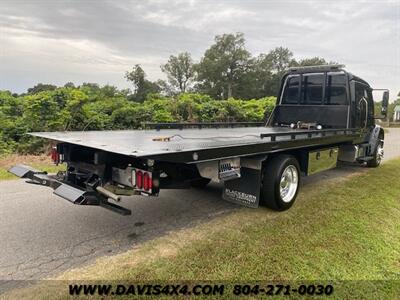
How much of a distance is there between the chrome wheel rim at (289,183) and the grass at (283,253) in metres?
0.23

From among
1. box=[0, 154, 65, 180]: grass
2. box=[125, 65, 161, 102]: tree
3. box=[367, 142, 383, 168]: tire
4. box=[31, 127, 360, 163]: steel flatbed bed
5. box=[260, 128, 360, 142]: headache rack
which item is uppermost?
box=[125, 65, 161, 102]: tree

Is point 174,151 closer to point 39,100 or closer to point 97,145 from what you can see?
point 97,145

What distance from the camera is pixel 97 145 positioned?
3582 millimetres

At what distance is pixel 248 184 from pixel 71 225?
2.44 meters

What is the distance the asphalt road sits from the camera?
3363mm

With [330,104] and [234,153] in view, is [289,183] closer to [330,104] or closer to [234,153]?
[234,153]

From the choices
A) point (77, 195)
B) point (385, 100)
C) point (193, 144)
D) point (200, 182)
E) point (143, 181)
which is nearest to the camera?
point (77, 195)

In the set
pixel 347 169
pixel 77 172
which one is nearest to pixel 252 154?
pixel 77 172

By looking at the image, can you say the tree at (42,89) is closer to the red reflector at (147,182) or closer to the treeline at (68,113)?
the treeline at (68,113)

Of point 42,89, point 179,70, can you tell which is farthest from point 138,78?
point 42,89

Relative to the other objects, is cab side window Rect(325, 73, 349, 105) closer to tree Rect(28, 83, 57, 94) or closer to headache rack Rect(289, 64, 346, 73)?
headache rack Rect(289, 64, 346, 73)

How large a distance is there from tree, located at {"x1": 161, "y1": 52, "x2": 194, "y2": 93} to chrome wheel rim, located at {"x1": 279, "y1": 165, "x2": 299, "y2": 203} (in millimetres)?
57872

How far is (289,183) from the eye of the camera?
5258 millimetres

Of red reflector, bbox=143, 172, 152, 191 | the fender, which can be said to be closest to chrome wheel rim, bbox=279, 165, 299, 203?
red reflector, bbox=143, 172, 152, 191
